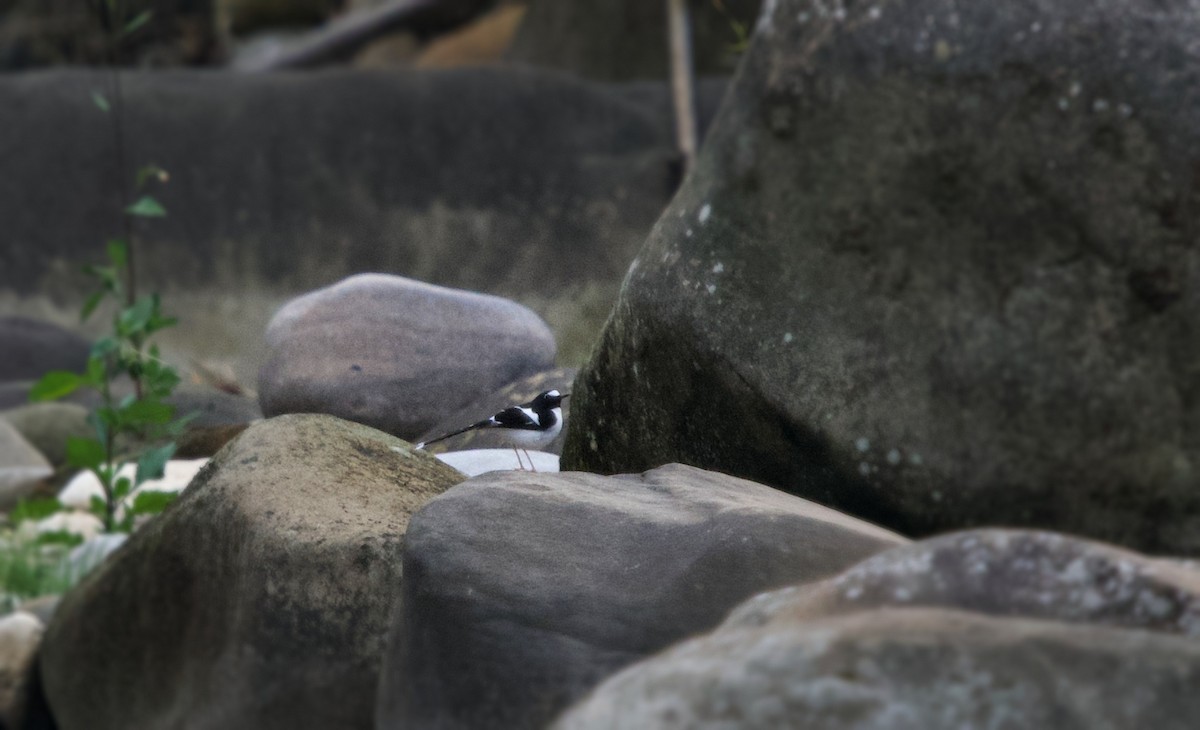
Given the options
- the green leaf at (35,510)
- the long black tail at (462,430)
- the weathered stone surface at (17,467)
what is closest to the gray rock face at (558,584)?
the long black tail at (462,430)

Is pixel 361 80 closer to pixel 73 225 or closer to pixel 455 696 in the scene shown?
pixel 73 225

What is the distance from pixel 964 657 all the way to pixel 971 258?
2.80 ft

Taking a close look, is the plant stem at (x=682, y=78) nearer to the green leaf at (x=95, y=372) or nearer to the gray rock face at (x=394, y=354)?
the gray rock face at (x=394, y=354)

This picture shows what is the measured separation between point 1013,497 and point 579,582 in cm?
62

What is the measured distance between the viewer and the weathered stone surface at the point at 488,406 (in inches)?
159

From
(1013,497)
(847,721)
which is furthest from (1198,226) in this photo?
(847,721)

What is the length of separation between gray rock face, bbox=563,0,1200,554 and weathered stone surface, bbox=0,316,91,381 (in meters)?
7.32

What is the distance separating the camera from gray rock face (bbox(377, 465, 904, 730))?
6.33 ft

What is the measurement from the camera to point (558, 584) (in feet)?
6.67

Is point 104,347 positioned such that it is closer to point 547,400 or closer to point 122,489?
point 122,489

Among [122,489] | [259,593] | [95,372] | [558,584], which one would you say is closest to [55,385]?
[95,372]

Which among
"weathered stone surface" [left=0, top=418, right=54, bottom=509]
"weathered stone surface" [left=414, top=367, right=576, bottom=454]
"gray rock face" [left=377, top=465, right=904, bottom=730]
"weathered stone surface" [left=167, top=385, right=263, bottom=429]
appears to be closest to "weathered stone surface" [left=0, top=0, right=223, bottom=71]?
"weathered stone surface" [left=0, top=418, right=54, bottom=509]

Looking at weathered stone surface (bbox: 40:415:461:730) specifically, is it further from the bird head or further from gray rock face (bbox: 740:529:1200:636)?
gray rock face (bbox: 740:529:1200:636)

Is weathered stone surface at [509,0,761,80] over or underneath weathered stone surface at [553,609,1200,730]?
underneath
